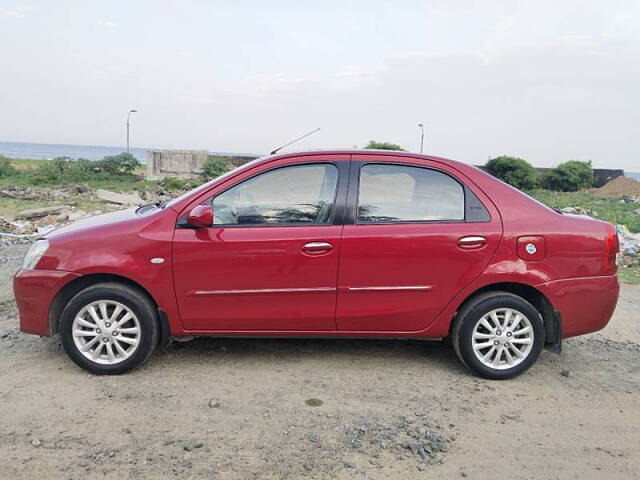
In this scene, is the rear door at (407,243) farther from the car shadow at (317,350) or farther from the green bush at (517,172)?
the green bush at (517,172)

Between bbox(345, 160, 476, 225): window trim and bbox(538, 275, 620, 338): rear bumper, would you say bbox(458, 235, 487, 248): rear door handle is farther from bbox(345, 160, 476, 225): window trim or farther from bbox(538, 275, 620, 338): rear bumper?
bbox(538, 275, 620, 338): rear bumper

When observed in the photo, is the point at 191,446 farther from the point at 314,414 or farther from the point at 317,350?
the point at 317,350

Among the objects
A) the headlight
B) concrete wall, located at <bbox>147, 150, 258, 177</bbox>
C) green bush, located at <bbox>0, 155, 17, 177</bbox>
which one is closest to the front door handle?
the headlight

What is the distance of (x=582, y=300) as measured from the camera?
159 inches

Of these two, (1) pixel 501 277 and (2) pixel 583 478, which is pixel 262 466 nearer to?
(2) pixel 583 478

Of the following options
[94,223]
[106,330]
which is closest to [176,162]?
[94,223]

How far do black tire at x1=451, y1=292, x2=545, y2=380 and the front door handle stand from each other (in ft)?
3.76

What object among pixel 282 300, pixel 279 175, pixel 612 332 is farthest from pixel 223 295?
pixel 612 332

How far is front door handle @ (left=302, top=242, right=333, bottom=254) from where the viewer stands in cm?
391

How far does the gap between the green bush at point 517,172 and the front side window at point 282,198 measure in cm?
2928

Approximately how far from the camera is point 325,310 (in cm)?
401

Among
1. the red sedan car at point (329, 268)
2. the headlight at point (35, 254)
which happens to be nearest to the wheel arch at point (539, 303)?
the red sedan car at point (329, 268)

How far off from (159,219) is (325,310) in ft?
4.65

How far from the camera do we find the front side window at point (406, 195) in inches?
159
